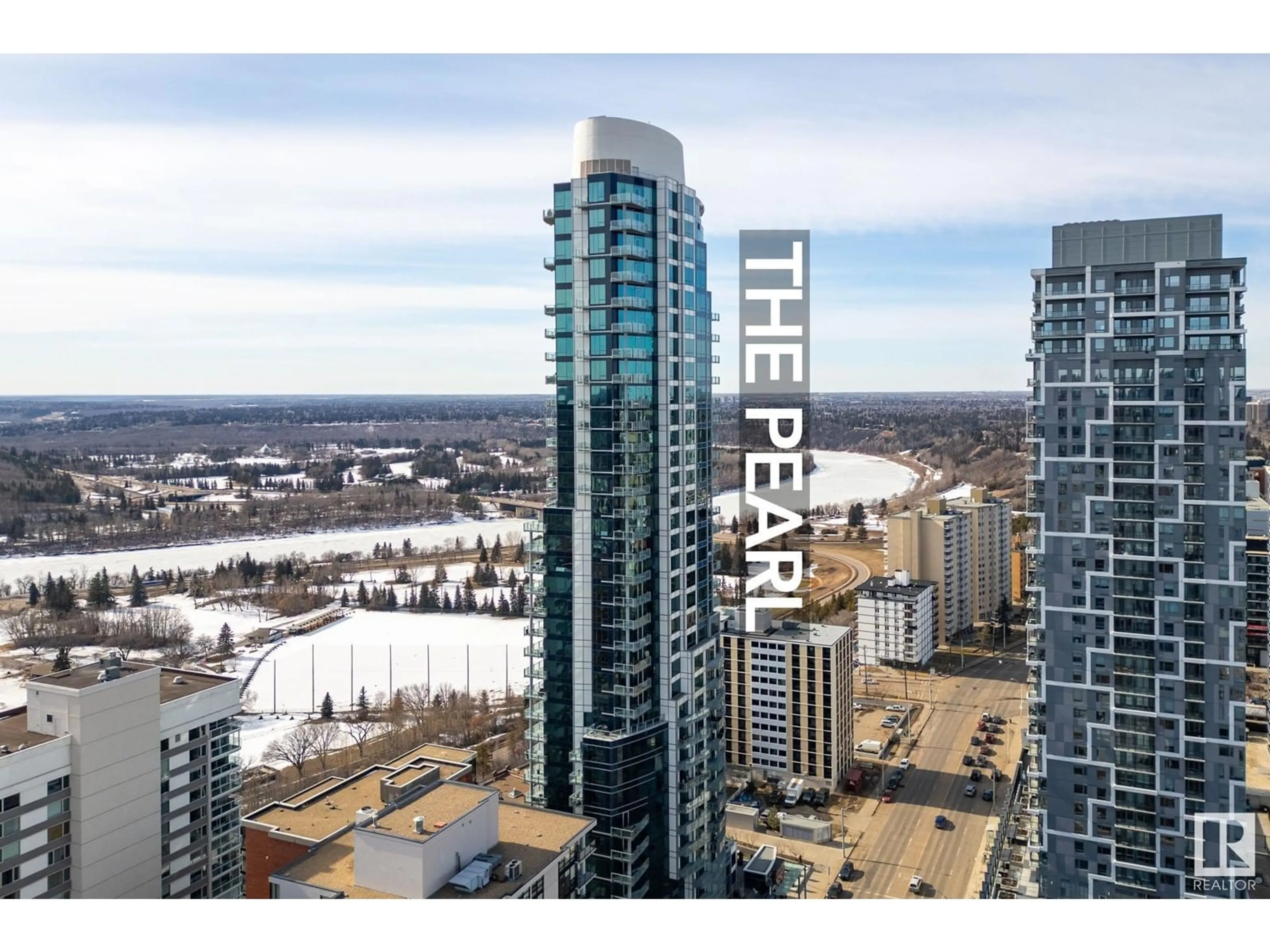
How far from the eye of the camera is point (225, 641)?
13.5 m

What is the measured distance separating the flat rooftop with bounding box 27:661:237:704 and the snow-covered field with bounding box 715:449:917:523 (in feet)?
51.6

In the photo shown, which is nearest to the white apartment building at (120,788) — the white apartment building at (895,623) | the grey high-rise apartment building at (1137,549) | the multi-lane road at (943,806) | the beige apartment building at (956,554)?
the multi-lane road at (943,806)

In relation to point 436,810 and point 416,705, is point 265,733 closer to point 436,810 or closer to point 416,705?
point 416,705

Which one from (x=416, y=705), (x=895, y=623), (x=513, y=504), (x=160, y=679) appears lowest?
(x=416, y=705)

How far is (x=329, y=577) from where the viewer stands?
59.3 feet

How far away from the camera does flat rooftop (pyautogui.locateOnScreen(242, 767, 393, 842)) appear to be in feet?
16.2

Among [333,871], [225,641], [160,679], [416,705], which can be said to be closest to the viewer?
[333,871]

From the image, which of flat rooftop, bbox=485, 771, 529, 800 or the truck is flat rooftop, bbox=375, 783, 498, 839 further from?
the truck

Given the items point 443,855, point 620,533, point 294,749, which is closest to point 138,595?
point 294,749

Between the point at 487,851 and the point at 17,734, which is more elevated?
the point at 17,734

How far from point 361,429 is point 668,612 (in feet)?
120

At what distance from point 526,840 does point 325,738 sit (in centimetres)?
610

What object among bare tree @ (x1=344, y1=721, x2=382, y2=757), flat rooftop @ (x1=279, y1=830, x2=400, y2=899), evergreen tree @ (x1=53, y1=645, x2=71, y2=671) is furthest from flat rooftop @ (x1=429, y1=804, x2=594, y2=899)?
evergreen tree @ (x1=53, y1=645, x2=71, y2=671)

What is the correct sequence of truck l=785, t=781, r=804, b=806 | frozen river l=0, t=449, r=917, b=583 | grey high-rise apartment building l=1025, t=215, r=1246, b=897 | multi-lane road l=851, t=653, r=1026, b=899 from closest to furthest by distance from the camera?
grey high-rise apartment building l=1025, t=215, r=1246, b=897, multi-lane road l=851, t=653, r=1026, b=899, truck l=785, t=781, r=804, b=806, frozen river l=0, t=449, r=917, b=583
